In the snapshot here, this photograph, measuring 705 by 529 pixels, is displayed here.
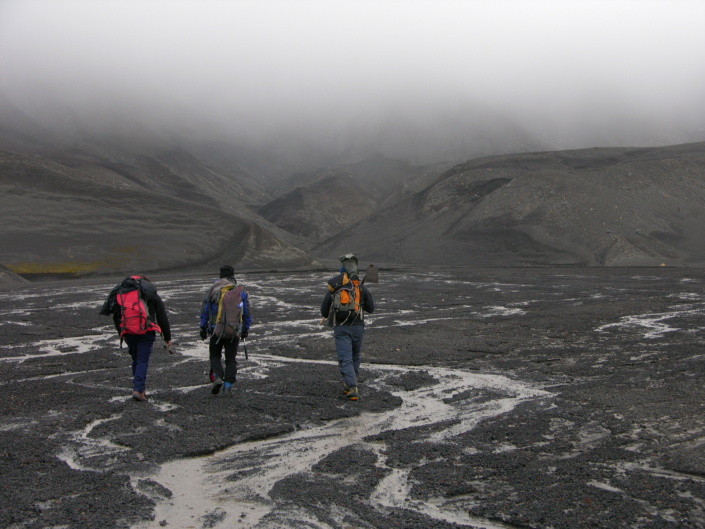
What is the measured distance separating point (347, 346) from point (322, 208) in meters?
112

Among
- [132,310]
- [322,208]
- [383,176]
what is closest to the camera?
[132,310]

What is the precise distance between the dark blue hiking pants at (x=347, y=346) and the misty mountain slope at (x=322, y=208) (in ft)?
333

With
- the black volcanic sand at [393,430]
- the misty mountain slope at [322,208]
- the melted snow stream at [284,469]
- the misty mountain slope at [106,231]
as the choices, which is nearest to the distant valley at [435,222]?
the misty mountain slope at [106,231]

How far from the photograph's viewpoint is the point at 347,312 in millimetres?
9586

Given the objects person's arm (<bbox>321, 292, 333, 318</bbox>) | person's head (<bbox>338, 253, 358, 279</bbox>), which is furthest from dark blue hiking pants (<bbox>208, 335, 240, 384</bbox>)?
person's head (<bbox>338, 253, 358, 279</bbox>)

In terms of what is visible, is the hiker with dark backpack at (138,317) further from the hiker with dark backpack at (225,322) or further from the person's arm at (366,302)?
the person's arm at (366,302)

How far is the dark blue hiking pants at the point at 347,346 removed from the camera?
9.52m

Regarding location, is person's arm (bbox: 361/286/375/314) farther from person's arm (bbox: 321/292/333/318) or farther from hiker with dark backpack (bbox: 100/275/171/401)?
hiker with dark backpack (bbox: 100/275/171/401)

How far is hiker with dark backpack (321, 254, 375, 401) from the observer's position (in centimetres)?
955

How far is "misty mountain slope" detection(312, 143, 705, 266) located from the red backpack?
187 ft

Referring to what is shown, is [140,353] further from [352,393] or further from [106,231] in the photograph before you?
[106,231]

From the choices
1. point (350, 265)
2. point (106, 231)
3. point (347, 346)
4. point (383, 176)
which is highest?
point (383, 176)

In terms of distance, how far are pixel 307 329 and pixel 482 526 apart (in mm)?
14278

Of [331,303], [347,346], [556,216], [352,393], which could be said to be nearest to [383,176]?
[556,216]
